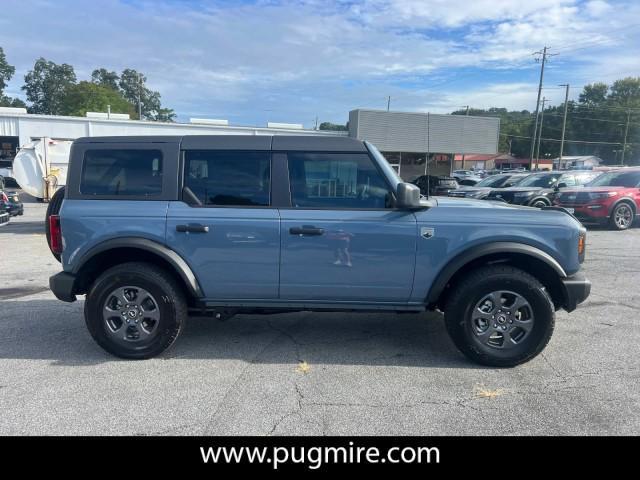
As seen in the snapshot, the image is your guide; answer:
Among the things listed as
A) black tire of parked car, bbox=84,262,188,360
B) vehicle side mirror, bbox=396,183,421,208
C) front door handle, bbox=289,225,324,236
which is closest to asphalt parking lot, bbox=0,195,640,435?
black tire of parked car, bbox=84,262,188,360

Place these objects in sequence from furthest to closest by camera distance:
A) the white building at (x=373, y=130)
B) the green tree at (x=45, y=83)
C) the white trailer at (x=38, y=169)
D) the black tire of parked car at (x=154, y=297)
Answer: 1. the green tree at (x=45, y=83)
2. the white building at (x=373, y=130)
3. the white trailer at (x=38, y=169)
4. the black tire of parked car at (x=154, y=297)

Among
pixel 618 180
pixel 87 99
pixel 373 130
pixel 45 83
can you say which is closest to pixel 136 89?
pixel 45 83

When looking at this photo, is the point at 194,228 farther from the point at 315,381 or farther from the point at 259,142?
the point at 315,381

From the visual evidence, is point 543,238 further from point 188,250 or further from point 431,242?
point 188,250

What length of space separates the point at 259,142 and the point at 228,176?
0.41 m

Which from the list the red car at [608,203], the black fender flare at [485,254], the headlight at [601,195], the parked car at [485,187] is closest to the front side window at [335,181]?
the black fender flare at [485,254]

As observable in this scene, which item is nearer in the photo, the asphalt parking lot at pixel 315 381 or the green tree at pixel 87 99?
the asphalt parking lot at pixel 315 381

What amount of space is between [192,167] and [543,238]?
3078 mm

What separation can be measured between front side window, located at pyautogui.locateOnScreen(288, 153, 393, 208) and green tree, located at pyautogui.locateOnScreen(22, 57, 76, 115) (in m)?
102

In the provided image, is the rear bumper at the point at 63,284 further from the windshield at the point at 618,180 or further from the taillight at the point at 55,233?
the windshield at the point at 618,180

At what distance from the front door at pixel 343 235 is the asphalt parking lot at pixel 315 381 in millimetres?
671

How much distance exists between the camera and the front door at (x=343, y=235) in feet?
12.4

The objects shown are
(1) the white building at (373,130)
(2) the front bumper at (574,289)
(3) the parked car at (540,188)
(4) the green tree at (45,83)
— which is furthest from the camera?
(4) the green tree at (45,83)
